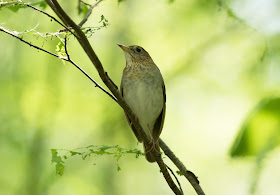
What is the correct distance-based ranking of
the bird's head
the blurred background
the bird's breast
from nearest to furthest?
the bird's breast, the bird's head, the blurred background

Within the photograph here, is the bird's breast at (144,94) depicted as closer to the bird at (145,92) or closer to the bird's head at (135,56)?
the bird at (145,92)

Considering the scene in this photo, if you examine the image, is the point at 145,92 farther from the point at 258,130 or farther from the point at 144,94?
the point at 258,130

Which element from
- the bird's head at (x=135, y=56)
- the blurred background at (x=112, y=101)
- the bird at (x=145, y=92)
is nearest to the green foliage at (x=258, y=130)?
the bird at (x=145, y=92)

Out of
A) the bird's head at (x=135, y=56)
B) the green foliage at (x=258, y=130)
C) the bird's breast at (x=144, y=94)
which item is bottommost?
the green foliage at (x=258, y=130)

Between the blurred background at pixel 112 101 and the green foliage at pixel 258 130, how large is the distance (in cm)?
703

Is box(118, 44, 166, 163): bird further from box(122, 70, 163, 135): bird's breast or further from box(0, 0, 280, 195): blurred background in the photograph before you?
box(0, 0, 280, 195): blurred background

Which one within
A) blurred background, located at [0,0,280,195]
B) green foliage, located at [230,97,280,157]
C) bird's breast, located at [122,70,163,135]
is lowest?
green foliage, located at [230,97,280,157]

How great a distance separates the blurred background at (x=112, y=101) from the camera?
29.0ft

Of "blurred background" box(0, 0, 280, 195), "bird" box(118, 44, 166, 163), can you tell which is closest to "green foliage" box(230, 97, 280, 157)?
"bird" box(118, 44, 166, 163)

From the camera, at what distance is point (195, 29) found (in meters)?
9.77

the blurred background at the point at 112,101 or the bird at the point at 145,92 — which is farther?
the blurred background at the point at 112,101

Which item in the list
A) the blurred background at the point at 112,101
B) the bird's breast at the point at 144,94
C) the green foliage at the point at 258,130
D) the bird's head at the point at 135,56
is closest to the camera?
the green foliage at the point at 258,130

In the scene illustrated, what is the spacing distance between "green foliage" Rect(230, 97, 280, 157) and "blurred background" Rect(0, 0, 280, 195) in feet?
23.1

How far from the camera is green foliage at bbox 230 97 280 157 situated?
39.1 inches
